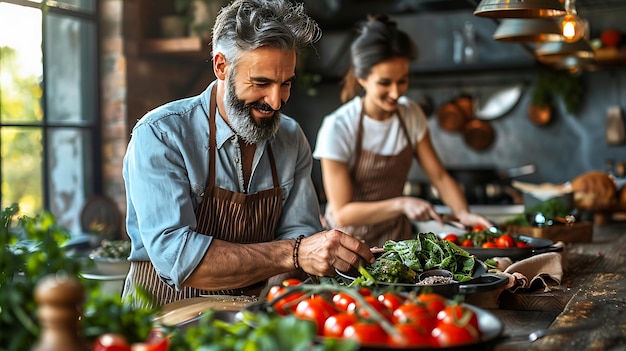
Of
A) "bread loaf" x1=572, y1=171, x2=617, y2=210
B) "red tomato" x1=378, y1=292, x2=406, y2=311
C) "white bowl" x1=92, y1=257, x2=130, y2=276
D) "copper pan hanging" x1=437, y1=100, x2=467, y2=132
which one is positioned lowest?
"white bowl" x1=92, y1=257, x2=130, y2=276

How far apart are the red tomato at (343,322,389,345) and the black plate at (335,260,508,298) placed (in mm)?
404

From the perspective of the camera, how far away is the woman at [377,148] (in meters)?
4.03

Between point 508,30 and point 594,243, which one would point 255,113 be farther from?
point 594,243

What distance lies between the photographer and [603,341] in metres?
1.88

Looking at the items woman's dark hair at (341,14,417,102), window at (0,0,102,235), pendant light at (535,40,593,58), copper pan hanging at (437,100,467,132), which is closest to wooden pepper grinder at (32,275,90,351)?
woman's dark hair at (341,14,417,102)

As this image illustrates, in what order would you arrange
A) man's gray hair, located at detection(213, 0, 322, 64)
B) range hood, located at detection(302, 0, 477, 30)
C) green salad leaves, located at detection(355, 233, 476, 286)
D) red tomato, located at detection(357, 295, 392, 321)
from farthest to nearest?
range hood, located at detection(302, 0, 477, 30)
man's gray hair, located at detection(213, 0, 322, 64)
green salad leaves, located at detection(355, 233, 476, 286)
red tomato, located at detection(357, 295, 392, 321)

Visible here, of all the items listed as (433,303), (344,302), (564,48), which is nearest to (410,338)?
(433,303)

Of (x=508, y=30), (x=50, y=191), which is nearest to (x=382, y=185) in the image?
(x=508, y=30)

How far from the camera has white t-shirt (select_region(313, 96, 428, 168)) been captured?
4141 mm

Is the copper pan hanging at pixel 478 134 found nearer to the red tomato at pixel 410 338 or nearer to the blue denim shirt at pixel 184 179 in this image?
the blue denim shirt at pixel 184 179

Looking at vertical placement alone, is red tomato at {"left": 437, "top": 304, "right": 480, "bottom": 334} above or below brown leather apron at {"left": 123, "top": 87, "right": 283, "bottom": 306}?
above

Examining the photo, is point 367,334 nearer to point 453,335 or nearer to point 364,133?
point 453,335

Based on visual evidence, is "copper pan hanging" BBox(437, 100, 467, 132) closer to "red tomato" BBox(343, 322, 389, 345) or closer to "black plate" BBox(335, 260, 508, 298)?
"black plate" BBox(335, 260, 508, 298)

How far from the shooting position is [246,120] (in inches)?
107
